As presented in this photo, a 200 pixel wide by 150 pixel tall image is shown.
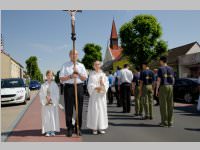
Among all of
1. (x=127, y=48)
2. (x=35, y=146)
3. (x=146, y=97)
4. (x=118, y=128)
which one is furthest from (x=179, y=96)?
(x=127, y=48)

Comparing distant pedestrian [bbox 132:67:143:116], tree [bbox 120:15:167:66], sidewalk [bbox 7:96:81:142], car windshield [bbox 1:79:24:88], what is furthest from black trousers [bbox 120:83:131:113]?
tree [bbox 120:15:167:66]

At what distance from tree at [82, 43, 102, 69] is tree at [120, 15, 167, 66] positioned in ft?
138

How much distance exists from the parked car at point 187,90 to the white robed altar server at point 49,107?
10.9 m

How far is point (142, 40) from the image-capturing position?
1634 inches

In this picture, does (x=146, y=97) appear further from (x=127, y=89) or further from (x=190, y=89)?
(x=190, y=89)

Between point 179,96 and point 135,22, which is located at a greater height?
point 135,22

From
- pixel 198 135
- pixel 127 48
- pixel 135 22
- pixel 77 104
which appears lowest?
pixel 198 135

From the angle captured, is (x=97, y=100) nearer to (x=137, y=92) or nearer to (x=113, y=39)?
(x=137, y=92)

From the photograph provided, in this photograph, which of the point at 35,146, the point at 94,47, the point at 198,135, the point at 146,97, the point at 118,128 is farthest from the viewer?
the point at 94,47

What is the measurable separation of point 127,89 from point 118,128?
3967 millimetres

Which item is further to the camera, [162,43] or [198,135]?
[162,43]

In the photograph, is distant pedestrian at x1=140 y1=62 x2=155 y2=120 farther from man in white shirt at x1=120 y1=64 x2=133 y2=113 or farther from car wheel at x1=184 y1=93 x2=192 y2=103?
car wheel at x1=184 y1=93 x2=192 y2=103

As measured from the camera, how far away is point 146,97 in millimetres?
11125

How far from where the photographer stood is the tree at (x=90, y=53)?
84.6 m
